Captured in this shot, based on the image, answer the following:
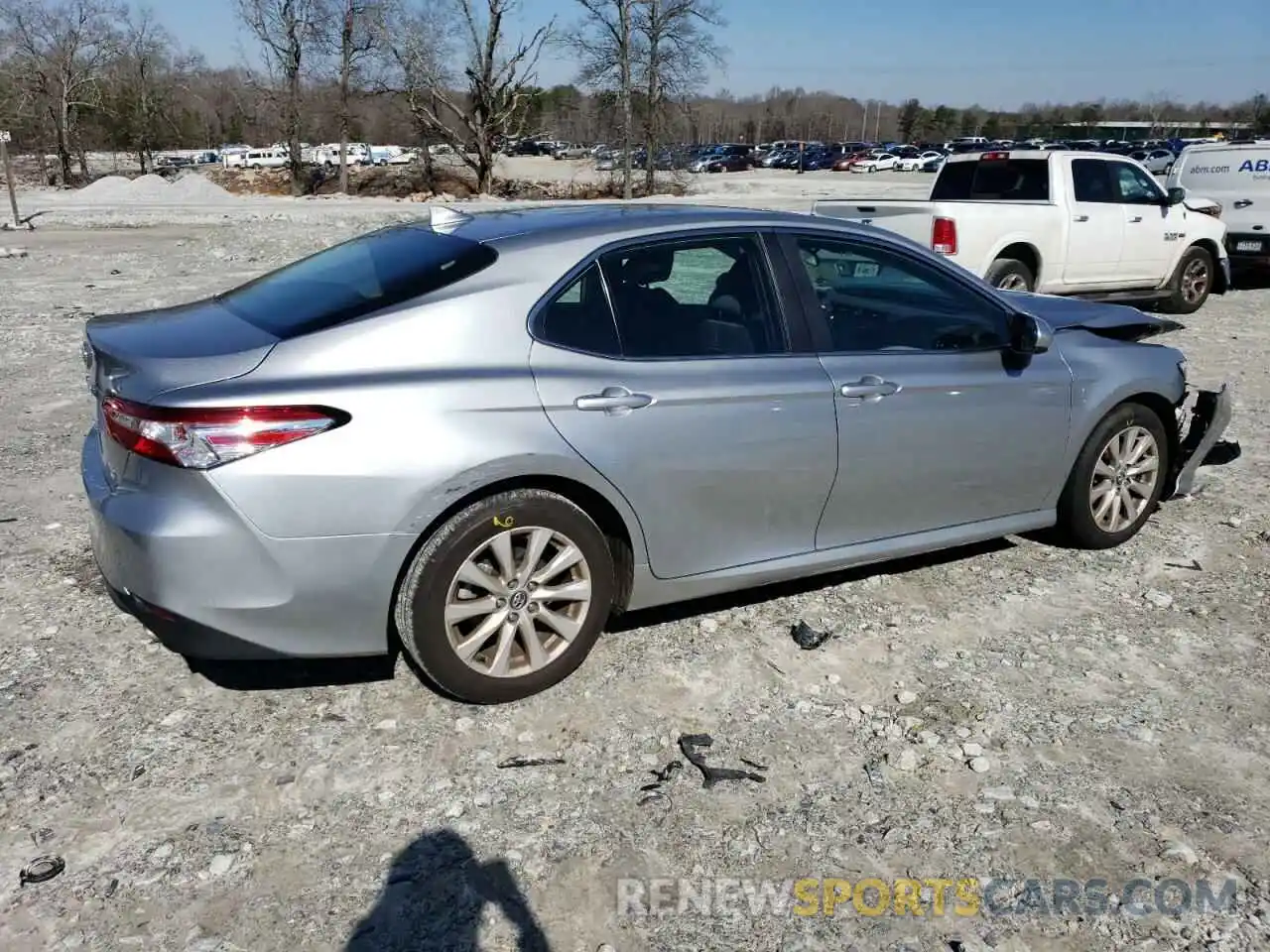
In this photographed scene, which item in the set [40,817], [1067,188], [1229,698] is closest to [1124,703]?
[1229,698]

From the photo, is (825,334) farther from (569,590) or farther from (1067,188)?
(1067,188)

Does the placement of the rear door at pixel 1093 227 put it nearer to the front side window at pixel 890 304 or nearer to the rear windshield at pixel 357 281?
the front side window at pixel 890 304

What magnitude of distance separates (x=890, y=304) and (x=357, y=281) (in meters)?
2.20

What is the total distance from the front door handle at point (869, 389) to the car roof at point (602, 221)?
67 cm

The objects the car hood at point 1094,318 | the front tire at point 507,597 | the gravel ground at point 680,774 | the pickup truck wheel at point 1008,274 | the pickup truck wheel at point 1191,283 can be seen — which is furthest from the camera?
the pickup truck wheel at point 1191,283

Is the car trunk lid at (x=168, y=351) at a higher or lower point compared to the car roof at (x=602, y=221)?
lower

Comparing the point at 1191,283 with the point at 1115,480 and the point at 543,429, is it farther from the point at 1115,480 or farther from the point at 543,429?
the point at 543,429

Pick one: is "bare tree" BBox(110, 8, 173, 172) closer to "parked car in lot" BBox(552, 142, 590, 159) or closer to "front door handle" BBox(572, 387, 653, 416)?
"parked car in lot" BBox(552, 142, 590, 159)

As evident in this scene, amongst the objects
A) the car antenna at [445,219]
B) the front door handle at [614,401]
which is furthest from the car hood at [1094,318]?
the car antenna at [445,219]

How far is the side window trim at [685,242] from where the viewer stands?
11.2ft

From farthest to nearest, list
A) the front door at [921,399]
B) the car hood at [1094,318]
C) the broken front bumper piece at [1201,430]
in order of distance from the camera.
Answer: the broken front bumper piece at [1201,430] < the car hood at [1094,318] < the front door at [921,399]

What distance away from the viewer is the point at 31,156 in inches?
1981

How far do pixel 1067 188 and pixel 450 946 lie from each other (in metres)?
10.7

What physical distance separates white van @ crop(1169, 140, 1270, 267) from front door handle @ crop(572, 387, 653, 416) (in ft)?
45.3
